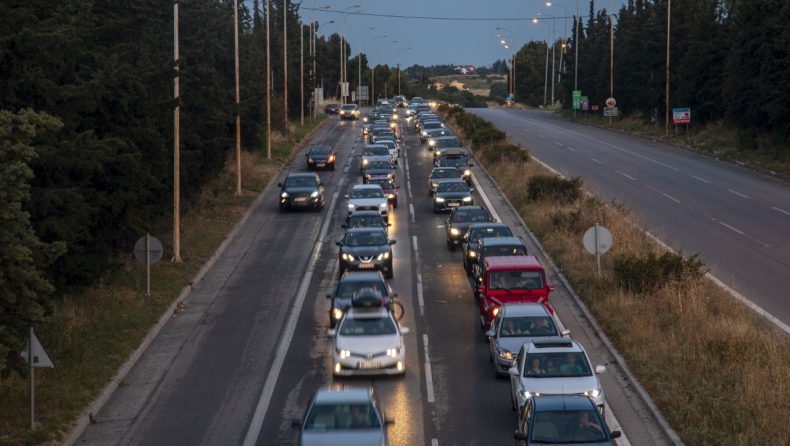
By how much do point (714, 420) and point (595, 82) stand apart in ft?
292

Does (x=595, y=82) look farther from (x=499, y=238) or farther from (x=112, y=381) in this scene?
(x=112, y=381)

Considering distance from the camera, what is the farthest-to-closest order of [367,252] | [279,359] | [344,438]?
[367,252] → [279,359] → [344,438]

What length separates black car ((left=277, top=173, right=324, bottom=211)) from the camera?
3953 cm

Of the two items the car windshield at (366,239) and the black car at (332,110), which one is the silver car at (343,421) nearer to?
the car windshield at (366,239)

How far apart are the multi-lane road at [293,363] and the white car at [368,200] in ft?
7.45

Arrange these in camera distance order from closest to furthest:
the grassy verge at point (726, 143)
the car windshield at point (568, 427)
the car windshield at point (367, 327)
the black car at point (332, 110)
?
the car windshield at point (568, 427)
the car windshield at point (367, 327)
the grassy verge at point (726, 143)
the black car at point (332, 110)

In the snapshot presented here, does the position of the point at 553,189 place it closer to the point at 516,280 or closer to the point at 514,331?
the point at 516,280

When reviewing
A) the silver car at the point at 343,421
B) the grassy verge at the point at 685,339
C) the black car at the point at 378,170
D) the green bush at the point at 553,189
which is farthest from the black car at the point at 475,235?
the black car at the point at 378,170

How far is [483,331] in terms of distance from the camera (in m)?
21.8

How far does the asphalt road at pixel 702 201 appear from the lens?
86.5 feet

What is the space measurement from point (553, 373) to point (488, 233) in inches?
519

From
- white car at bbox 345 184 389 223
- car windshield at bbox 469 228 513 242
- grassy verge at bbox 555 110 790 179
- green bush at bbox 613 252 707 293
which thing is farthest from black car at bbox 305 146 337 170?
green bush at bbox 613 252 707 293

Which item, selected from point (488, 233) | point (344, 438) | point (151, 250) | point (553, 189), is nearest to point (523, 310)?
point (344, 438)

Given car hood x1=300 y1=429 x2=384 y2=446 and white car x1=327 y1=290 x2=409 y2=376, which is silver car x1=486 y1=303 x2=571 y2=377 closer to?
white car x1=327 y1=290 x2=409 y2=376
